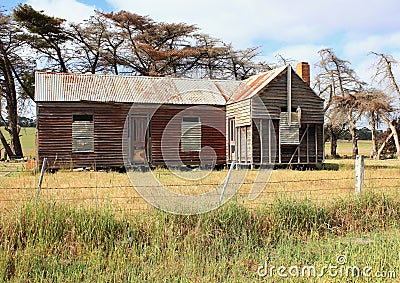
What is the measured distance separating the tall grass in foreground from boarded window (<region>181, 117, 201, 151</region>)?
15101 mm

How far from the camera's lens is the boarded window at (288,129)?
21688 millimetres

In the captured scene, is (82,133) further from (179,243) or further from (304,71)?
(179,243)

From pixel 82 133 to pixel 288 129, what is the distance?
10222 mm

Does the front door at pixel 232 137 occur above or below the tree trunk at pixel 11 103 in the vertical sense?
below

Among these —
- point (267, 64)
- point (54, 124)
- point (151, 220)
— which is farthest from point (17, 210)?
point (267, 64)

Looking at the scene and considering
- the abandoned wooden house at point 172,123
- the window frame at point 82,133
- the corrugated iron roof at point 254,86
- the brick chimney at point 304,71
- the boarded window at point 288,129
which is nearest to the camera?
the abandoned wooden house at point 172,123

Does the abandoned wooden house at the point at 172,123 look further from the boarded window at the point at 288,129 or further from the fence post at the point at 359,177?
the fence post at the point at 359,177

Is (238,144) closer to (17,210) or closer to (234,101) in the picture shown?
(234,101)

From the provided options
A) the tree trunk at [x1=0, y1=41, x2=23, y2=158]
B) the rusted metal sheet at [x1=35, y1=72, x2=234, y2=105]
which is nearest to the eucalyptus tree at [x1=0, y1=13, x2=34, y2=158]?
Answer: the tree trunk at [x1=0, y1=41, x2=23, y2=158]

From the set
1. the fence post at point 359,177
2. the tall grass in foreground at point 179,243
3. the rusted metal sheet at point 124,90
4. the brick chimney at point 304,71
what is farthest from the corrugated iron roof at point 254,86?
the tall grass in foreground at point 179,243

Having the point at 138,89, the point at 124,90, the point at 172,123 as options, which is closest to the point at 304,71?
the point at 172,123

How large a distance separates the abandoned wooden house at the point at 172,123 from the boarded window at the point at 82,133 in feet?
0.15

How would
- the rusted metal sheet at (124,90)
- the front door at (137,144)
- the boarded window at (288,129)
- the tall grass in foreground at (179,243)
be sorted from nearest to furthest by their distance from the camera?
1. the tall grass in foreground at (179,243)
2. the rusted metal sheet at (124,90)
3. the boarded window at (288,129)
4. the front door at (137,144)

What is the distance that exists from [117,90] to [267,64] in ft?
80.7
